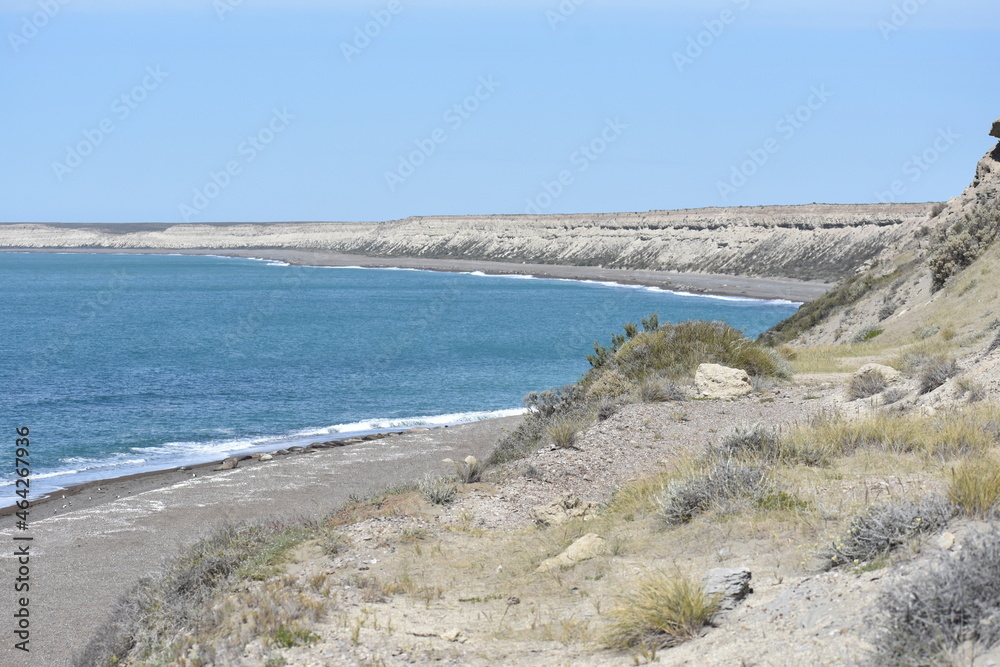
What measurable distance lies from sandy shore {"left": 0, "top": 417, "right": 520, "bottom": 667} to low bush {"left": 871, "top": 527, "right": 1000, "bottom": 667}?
667 cm

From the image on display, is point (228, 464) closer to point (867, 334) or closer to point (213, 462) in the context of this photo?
point (213, 462)

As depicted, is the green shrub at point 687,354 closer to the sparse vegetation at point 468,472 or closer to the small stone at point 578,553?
the sparse vegetation at point 468,472

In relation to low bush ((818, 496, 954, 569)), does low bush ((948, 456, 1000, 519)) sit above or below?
above

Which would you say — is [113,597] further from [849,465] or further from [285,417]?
[285,417]

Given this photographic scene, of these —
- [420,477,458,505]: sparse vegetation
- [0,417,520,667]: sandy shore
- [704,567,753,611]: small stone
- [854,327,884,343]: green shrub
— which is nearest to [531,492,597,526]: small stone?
[420,477,458,505]: sparse vegetation

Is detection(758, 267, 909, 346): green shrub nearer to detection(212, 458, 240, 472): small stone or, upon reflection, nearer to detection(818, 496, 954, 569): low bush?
detection(212, 458, 240, 472): small stone

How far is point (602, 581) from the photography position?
7.13m

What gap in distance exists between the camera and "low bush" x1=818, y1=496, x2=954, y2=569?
586 cm

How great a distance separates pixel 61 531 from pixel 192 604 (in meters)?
10.2

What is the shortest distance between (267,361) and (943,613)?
38691 mm

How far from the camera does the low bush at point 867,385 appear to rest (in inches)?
539

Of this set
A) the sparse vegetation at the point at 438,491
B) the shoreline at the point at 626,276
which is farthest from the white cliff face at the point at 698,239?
the sparse vegetation at the point at 438,491

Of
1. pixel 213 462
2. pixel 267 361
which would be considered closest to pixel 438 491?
pixel 213 462

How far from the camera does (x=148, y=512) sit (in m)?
17.4
